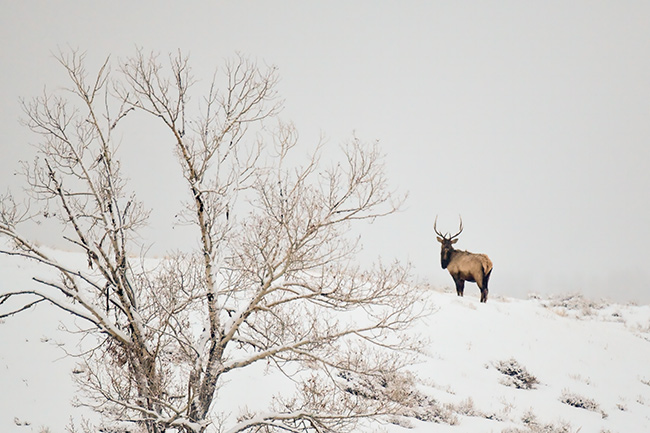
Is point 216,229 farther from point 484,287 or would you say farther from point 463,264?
point 484,287

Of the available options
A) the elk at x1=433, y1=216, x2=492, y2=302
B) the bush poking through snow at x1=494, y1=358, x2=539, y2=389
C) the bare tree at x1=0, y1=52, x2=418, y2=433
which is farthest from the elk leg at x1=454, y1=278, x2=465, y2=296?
the bare tree at x1=0, y1=52, x2=418, y2=433

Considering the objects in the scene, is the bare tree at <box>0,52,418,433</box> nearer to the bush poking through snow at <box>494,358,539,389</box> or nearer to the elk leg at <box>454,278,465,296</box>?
the bush poking through snow at <box>494,358,539,389</box>

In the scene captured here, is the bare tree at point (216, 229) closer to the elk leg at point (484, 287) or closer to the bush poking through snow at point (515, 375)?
the bush poking through snow at point (515, 375)

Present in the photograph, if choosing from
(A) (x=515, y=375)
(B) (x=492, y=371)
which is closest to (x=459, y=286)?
(B) (x=492, y=371)

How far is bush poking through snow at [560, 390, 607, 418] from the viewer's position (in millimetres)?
14250

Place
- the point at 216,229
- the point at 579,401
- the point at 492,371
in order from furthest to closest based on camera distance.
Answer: the point at 492,371 → the point at 579,401 → the point at 216,229

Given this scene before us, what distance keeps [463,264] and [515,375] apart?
6.93m

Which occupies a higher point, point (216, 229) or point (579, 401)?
point (216, 229)

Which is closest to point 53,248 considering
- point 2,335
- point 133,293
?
point 2,335

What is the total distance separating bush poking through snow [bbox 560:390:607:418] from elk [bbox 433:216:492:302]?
708 centimetres

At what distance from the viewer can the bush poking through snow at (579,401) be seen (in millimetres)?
14250

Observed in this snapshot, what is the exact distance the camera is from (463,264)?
856 inches

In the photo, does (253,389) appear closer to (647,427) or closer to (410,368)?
(410,368)

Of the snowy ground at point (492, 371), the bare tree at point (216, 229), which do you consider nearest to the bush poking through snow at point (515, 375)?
the snowy ground at point (492, 371)
